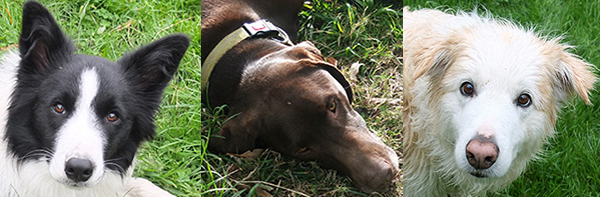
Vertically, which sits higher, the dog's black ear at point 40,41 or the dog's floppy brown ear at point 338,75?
the dog's black ear at point 40,41

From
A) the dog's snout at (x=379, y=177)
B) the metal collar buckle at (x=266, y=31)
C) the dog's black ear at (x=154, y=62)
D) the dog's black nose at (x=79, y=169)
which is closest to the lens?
the dog's black nose at (x=79, y=169)

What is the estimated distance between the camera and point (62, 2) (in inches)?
84.0

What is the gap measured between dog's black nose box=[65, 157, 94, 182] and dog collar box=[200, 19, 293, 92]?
20.6 inches

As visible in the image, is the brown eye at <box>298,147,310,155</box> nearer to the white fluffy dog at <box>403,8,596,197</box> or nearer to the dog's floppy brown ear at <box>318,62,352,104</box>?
the dog's floppy brown ear at <box>318,62,352,104</box>

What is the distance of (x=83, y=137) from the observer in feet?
5.35

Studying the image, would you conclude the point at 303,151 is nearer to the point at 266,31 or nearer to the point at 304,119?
the point at 304,119

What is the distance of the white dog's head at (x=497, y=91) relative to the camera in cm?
186

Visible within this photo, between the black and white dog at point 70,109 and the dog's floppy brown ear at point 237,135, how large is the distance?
22 centimetres

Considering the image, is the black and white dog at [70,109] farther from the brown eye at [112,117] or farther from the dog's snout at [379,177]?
the dog's snout at [379,177]

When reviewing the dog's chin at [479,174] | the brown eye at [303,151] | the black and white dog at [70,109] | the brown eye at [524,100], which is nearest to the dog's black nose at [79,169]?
the black and white dog at [70,109]

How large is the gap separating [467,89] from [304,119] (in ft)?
1.78

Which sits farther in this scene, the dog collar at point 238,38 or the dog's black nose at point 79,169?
the dog collar at point 238,38

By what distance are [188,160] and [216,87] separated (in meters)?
0.33

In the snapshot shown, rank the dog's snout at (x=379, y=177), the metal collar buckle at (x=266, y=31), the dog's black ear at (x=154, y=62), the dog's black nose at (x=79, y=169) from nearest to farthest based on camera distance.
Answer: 1. the dog's black nose at (x=79, y=169)
2. the dog's black ear at (x=154, y=62)
3. the dog's snout at (x=379, y=177)
4. the metal collar buckle at (x=266, y=31)
